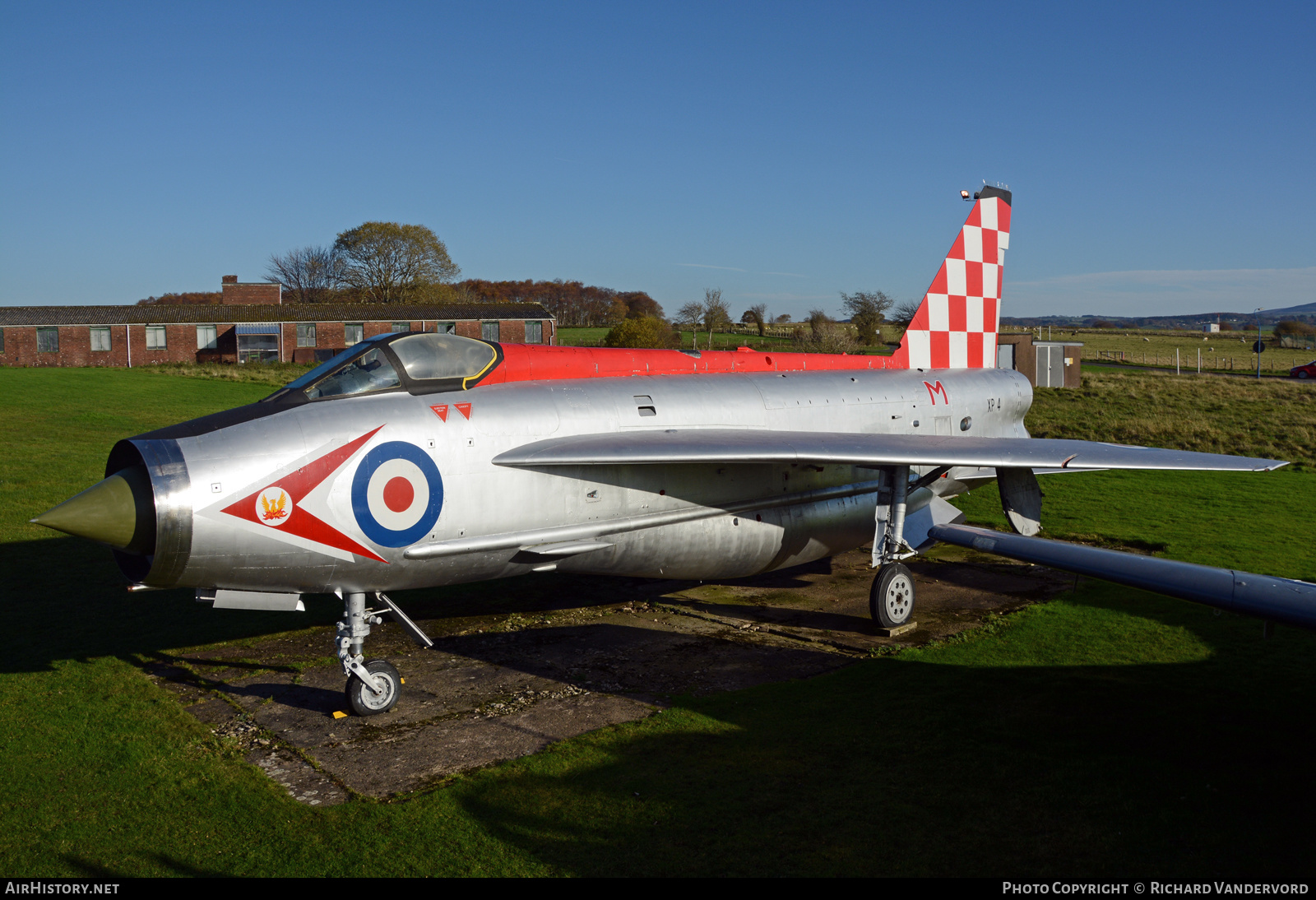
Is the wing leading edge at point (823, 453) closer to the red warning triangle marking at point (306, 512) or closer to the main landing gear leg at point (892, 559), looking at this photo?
the main landing gear leg at point (892, 559)

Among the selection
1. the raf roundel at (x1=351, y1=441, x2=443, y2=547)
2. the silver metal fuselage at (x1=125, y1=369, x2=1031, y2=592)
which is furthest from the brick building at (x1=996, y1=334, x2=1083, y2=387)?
the raf roundel at (x1=351, y1=441, x2=443, y2=547)

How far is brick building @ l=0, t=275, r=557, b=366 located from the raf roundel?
A: 5333cm

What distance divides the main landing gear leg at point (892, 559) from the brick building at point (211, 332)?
51809 millimetres

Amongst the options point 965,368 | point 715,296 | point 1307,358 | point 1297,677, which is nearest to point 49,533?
point 965,368

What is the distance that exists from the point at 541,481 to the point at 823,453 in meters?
2.93

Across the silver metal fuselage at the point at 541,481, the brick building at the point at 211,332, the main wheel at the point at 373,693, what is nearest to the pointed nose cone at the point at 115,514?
the silver metal fuselage at the point at 541,481

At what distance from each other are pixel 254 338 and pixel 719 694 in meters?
63.3

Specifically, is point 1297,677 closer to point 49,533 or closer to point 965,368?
point 965,368

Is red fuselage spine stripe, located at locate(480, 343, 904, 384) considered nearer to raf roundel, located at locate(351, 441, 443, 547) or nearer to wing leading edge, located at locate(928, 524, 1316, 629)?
raf roundel, located at locate(351, 441, 443, 547)

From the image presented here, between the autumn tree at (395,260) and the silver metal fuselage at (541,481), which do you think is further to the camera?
the autumn tree at (395,260)

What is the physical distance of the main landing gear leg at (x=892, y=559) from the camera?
10383mm

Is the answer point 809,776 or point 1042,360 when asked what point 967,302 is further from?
point 1042,360

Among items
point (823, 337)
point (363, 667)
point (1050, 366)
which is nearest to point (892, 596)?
point (363, 667)

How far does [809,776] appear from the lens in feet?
22.4
